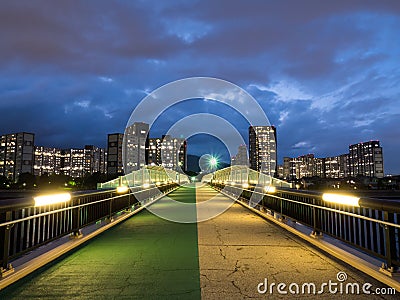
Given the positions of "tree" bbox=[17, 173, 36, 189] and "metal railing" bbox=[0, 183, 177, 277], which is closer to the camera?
"metal railing" bbox=[0, 183, 177, 277]

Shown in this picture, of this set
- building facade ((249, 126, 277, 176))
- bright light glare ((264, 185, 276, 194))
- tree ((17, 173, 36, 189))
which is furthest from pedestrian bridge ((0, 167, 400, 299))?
tree ((17, 173, 36, 189))

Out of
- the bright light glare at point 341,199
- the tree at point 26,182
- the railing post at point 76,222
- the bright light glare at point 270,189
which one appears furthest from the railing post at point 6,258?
the tree at point 26,182

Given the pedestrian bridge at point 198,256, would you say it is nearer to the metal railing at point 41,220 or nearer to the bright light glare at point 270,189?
the metal railing at point 41,220

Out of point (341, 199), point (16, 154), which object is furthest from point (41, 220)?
point (16, 154)

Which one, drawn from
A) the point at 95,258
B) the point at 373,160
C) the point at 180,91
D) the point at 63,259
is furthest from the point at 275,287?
the point at 373,160

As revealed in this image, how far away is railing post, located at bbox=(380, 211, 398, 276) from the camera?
16.3 ft

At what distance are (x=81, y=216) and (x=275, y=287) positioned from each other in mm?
6065

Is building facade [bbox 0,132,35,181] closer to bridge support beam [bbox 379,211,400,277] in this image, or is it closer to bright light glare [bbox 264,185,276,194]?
bright light glare [bbox 264,185,276,194]

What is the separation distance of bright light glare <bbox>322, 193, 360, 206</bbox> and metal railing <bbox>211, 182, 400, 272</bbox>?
16cm

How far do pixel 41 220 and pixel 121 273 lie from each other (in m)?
2.32

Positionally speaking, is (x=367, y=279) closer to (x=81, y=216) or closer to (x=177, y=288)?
(x=177, y=288)

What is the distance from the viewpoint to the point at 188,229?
10.7 m

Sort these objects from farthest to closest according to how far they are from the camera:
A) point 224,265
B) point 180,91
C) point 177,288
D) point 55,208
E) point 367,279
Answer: point 180,91 → point 55,208 → point 224,265 → point 367,279 → point 177,288

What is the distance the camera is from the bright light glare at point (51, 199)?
6.16m
